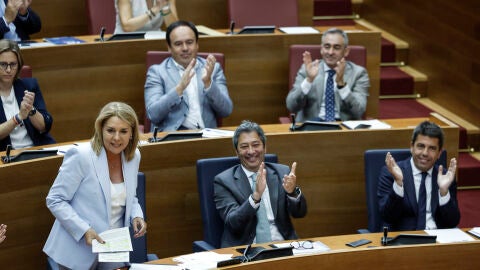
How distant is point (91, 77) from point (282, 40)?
3.25 ft

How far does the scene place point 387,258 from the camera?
3027 mm

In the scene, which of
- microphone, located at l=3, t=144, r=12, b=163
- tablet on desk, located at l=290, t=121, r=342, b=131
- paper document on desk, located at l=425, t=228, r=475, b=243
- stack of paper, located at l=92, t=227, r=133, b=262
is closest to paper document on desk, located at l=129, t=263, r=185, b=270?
stack of paper, located at l=92, t=227, r=133, b=262

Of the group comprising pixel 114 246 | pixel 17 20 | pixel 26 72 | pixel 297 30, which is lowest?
pixel 114 246

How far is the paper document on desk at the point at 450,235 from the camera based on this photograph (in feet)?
10.4

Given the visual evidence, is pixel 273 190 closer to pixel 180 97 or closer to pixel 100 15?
pixel 180 97

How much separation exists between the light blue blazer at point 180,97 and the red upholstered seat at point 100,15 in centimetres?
101

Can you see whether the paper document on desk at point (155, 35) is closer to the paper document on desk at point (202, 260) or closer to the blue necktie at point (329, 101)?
the blue necktie at point (329, 101)

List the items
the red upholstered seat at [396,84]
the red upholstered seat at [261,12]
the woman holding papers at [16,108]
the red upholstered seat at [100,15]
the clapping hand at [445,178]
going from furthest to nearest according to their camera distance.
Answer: the red upholstered seat at [396,84]
the red upholstered seat at [261,12]
the red upholstered seat at [100,15]
the woman holding papers at [16,108]
the clapping hand at [445,178]

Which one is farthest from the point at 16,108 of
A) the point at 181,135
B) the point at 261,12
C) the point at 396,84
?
the point at 396,84

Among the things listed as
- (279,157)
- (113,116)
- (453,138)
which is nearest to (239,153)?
(279,157)

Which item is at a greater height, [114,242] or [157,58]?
[157,58]

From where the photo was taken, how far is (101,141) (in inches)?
121

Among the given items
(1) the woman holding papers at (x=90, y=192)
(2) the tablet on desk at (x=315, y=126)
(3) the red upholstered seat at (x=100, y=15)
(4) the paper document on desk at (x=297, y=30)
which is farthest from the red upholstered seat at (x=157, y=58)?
(1) the woman holding papers at (x=90, y=192)

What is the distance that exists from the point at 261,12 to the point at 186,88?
4.15 feet
